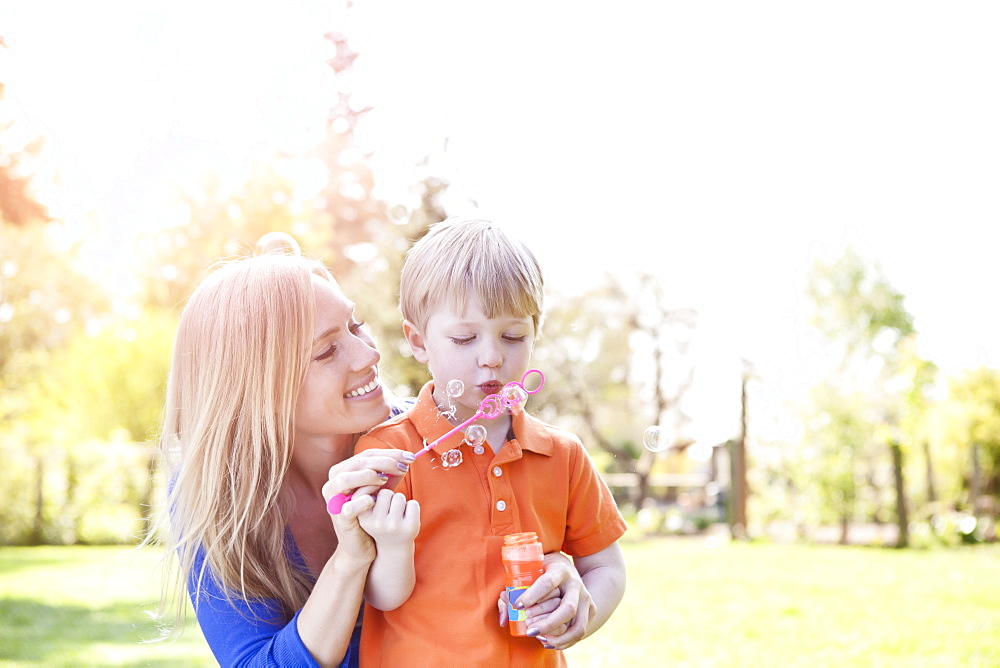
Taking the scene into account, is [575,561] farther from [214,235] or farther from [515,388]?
[214,235]

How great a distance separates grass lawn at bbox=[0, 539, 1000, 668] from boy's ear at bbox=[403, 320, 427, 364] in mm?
1987

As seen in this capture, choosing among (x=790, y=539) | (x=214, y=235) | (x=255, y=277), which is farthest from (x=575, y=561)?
(x=214, y=235)

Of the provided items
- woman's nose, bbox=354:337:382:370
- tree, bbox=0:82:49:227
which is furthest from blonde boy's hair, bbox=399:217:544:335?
tree, bbox=0:82:49:227

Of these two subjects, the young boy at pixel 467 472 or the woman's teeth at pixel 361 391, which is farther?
the woman's teeth at pixel 361 391

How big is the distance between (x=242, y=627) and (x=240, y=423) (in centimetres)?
35

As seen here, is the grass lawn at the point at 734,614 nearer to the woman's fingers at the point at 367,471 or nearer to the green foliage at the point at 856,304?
the woman's fingers at the point at 367,471

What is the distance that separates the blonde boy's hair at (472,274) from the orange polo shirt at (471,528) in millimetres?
191

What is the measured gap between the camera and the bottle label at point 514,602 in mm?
1354

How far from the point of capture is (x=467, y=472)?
5.04ft

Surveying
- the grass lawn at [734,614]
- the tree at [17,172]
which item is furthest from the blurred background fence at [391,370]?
the grass lawn at [734,614]

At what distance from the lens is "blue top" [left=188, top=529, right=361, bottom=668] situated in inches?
60.6

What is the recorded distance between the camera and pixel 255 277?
5.54ft

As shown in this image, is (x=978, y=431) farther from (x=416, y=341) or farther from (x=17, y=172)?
(x=17, y=172)

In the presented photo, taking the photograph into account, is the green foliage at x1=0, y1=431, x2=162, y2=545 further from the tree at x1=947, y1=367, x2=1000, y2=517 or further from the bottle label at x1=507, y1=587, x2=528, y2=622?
the bottle label at x1=507, y1=587, x2=528, y2=622
